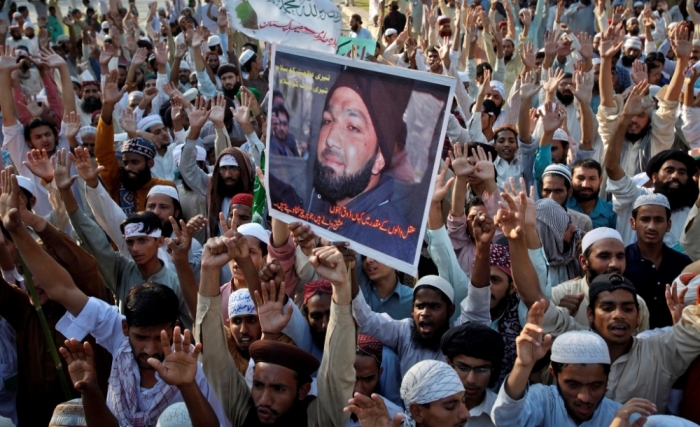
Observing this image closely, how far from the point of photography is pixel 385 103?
10.7ft

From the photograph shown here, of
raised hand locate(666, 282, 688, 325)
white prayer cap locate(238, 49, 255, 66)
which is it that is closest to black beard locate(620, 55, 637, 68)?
white prayer cap locate(238, 49, 255, 66)

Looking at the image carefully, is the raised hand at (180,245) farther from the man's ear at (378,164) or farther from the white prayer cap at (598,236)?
the white prayer cap at (598,236)

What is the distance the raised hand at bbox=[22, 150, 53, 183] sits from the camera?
15.5 ft

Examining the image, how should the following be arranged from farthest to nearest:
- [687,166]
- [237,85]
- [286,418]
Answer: [237,85], [687,166], [286,418]

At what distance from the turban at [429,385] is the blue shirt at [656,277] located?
5.41 feet

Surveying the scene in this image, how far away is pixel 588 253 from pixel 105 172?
3.48m

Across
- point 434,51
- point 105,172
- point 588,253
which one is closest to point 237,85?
point 434,51

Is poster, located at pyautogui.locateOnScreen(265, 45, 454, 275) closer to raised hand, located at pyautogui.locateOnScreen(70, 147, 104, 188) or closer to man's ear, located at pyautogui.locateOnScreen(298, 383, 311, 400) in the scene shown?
man's ear, located at pyautogui.locateOnScreen(298, 383, 311, 400)

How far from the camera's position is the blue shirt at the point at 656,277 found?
4.27 meters

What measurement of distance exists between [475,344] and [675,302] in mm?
976

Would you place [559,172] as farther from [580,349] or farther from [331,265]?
[331,265]

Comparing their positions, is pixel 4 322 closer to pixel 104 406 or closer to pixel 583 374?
pixel 104 406

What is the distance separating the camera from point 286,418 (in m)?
3.21

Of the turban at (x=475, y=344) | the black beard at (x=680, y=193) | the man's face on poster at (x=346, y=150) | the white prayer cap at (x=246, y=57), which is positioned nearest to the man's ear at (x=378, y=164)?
the man's face on poster at (x=346, y=150)
